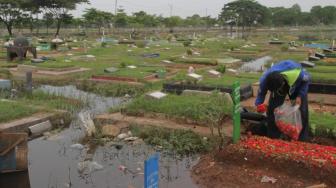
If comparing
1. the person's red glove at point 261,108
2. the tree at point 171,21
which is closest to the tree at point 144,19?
the tree at point 171,21

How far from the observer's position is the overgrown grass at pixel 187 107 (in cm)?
916

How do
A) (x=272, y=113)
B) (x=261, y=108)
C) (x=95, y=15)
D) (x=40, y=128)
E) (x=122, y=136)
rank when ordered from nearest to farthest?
(x=272, y=113), (x=261, y=108), (x=122, y=136), (x=40, y=128), (x=95, y=15)

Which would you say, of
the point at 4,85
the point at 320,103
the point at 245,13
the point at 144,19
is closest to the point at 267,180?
the point at 320,103

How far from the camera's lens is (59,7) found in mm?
47719

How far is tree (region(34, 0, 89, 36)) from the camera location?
46.2m

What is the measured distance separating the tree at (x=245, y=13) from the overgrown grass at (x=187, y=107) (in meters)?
64.2

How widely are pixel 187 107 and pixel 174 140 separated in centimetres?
147

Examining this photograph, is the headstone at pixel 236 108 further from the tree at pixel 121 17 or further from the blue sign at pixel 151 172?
the tree at pixel 121 17

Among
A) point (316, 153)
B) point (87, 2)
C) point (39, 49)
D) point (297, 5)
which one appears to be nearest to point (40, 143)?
point (316, 153)

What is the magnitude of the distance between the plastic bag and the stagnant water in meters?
1.70

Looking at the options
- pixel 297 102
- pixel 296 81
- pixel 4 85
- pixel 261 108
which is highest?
pixel 296 81

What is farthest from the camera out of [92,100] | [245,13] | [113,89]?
[245,13]

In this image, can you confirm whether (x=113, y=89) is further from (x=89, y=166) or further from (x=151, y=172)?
(x=151, y=172)

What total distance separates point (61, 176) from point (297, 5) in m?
118
